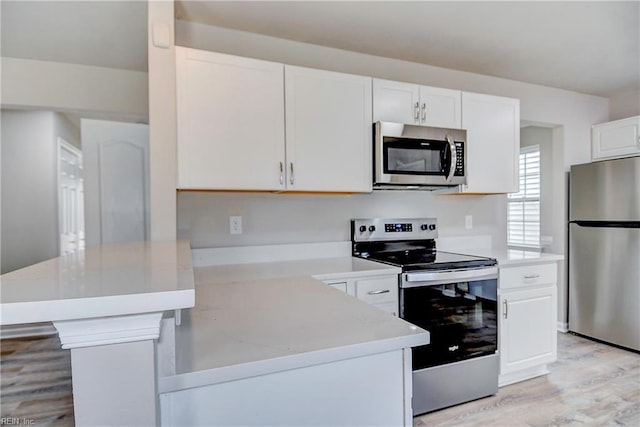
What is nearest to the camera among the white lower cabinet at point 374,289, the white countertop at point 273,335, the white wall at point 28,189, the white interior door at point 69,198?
the white countertop at point 273,335

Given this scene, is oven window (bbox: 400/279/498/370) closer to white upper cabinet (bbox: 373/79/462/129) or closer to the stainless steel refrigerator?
white upper cabinet (bbox: 373/79/462/129)

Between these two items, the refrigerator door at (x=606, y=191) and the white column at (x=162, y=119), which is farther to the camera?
the refrigerator door at (x=606, y=191)

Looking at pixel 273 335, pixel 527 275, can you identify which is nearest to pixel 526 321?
pixel 527 275

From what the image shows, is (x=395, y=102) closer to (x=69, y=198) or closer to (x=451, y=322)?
(x=451, y=322)

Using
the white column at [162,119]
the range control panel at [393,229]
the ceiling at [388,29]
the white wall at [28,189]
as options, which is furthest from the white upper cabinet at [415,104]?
the white wall at [28,189]

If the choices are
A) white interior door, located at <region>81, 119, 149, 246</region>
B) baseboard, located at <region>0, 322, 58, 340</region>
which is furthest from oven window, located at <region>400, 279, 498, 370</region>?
baseboard, located at <region>0, 322, 58, 340</region>

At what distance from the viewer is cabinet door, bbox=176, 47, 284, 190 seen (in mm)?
1949

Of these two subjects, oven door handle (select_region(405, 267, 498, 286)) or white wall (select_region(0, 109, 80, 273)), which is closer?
oven door handle (select_region(405, 267, 498, 286))

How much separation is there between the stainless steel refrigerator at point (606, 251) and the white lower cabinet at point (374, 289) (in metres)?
2.36

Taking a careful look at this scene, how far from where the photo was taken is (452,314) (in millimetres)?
2203

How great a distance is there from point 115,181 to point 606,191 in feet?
13.9

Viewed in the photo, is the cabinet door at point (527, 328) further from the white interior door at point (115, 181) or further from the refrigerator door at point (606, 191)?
the white interior door at point (115, 181)

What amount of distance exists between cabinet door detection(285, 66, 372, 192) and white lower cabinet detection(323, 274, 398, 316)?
23.7 inches

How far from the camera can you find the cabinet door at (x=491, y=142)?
105 inches
